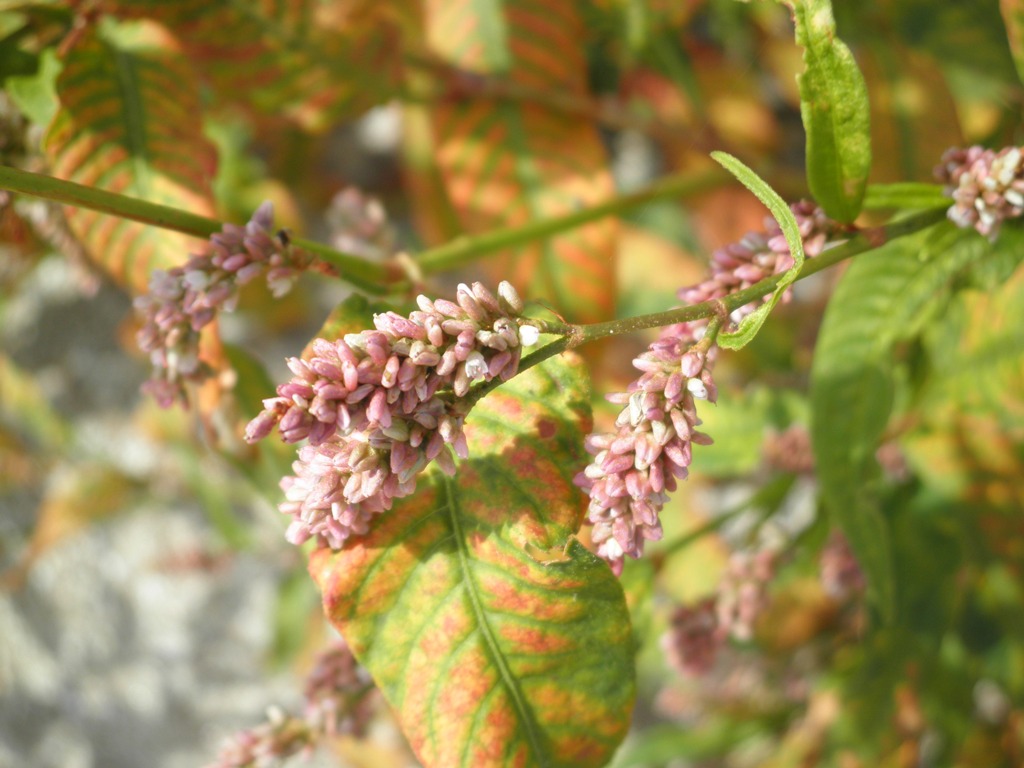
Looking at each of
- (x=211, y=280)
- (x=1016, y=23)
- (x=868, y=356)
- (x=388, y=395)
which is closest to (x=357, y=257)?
(x=211, y=280)

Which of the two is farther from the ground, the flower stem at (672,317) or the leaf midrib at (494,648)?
the flower stem at (672,317)

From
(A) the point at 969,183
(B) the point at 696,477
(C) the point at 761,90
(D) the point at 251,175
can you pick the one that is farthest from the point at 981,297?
(D) the point at 251,175

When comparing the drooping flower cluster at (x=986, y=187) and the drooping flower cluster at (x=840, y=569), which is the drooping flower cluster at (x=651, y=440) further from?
the drooping flower cluster at (x=840, y=569)

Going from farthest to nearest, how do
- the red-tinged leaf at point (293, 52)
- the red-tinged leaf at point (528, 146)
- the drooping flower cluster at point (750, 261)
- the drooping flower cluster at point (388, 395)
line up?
the red-tinged leaf at point (528, 146) → the red-tinged leaf at point (293, 52) → the drooping flower cluster at point (750, 261) → the drooping flower cluster at point (388, 395)

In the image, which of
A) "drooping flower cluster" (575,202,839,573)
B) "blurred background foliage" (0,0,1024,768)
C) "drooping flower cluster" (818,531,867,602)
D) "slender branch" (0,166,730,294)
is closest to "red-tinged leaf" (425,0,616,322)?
"blurred background foliage" (0,0,1024,768)

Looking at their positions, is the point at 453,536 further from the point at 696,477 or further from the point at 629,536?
the point at 696,477

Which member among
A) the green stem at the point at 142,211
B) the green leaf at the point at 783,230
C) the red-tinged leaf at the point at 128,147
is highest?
the red-tinged leaf at the point at 128,147

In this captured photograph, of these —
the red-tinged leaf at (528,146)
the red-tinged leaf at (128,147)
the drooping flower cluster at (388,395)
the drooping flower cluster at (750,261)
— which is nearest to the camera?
the drooping flower cluster at (388,395)

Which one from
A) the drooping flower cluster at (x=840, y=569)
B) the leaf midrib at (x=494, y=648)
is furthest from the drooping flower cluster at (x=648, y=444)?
the drooping flower cluster at (x=840, y=569)

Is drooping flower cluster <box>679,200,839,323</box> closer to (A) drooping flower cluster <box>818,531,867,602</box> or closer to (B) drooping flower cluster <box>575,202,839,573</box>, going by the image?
(B) drooping flower cluster <box>575,202,839,573</box>
